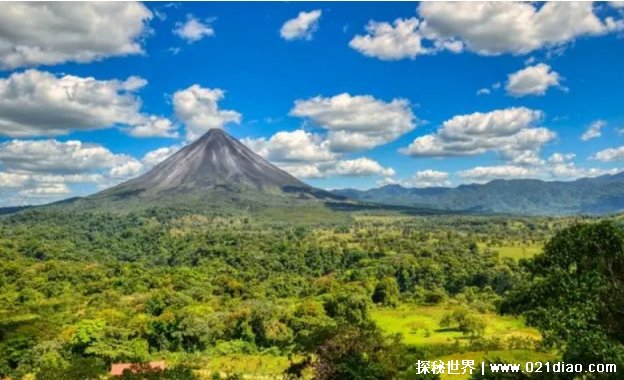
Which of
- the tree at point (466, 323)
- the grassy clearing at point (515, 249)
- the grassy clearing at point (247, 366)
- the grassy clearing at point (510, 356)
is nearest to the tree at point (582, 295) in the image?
the grassy clearing at point (510, 356)

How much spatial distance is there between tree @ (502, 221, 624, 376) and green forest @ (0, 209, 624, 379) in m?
0.03

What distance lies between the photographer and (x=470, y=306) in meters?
71.1

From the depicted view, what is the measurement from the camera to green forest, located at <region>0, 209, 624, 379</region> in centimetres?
1462

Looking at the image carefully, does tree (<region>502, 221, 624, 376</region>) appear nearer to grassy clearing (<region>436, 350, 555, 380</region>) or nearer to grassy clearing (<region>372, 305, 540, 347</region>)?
grassy clearing (<region>436, 350, 555, 380</region>)

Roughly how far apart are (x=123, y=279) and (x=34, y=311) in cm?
2553

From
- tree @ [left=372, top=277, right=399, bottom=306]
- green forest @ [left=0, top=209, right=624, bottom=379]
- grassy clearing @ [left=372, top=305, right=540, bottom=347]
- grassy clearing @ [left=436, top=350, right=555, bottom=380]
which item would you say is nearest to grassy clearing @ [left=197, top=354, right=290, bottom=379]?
green forest @ [left=0, top=209, right=624, bottom=379]

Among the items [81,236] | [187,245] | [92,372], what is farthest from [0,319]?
[81,236]

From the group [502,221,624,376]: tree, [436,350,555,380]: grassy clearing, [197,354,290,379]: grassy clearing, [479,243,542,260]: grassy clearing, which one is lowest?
[197,354,290,379]: grassy clearing

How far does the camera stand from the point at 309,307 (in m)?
58.7

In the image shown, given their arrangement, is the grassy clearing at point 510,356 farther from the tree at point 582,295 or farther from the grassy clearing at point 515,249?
the grassy clearing at point 515,249

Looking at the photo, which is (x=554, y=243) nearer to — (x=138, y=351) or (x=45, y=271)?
(x=138, y=351)

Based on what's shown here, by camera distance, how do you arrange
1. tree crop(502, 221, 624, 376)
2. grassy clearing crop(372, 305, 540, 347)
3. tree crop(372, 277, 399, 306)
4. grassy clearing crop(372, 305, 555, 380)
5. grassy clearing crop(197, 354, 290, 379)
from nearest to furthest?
tree crop(502, 221, 624, 376) < grassy clearing crop(372, 305, 555, 380) < grassy clearing crop(197, 354, 290, 379) < grassy clearing crop(372, 305, 540, 347) < tree crop(372, 277, 399, 306)

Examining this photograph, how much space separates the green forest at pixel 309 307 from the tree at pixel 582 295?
0.11 feet

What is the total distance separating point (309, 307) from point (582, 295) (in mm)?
46545
